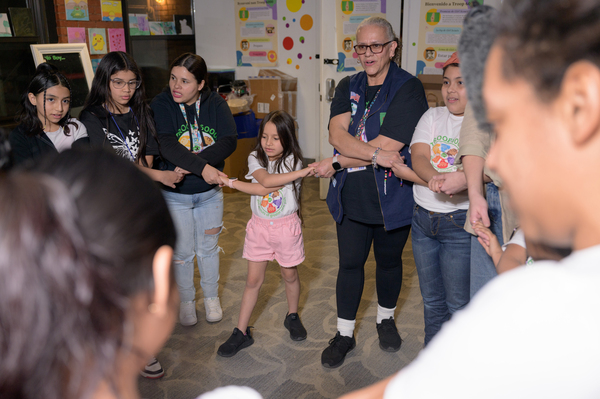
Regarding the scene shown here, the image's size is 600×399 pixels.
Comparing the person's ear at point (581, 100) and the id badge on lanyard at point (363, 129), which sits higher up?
the person's ear at point (581, 100)

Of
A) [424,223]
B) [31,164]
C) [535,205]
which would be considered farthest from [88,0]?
[535,205]

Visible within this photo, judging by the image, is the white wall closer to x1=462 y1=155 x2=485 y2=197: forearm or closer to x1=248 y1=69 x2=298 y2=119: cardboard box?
x1=248 y1=69 x2=298 y2=119: cardboard box

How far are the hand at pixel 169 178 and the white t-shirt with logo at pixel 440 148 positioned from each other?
1178 millimetres

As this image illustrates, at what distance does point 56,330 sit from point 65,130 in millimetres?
2080

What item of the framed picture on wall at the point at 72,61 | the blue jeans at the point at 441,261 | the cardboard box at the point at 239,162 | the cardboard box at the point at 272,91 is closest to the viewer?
the blue jeans at the point at 441,261

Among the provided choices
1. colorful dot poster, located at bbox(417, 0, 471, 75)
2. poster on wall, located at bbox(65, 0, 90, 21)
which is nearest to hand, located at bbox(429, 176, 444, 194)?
colorful dot poster, located at bbox(417, 0, 471, 75)

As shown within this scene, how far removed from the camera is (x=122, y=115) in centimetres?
239

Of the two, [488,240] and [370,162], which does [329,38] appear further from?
[488,240]

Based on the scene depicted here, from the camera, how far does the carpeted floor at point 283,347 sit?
7.14 ft

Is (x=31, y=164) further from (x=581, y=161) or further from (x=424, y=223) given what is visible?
(x=424, y=223)

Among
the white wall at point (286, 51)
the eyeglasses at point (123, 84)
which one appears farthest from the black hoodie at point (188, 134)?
the white wall at point (286, 51)

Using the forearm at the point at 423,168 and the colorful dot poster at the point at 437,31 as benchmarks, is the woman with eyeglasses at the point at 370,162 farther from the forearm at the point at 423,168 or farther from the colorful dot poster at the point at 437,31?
the colorful dot poster at the point at 437,31

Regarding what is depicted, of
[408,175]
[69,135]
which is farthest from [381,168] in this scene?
[69,135]

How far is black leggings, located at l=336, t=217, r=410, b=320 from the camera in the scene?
229 cm
